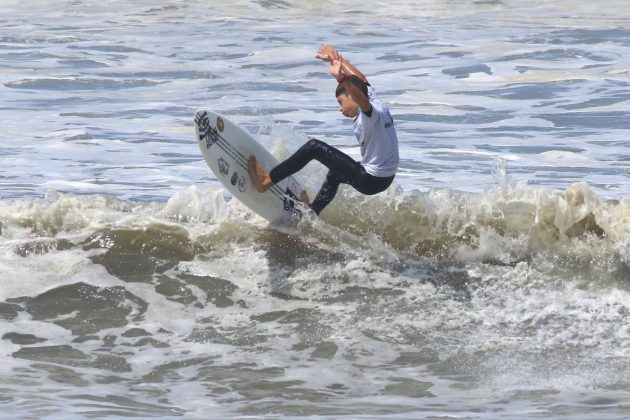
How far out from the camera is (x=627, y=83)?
2178 cm

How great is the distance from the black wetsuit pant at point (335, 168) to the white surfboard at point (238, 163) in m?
0.40

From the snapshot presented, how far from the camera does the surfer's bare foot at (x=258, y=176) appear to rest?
8797 millimetres

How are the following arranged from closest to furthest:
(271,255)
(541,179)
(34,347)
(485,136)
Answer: (34,347), (271,255), (541,179), (485,136)

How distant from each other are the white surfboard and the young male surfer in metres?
0.28

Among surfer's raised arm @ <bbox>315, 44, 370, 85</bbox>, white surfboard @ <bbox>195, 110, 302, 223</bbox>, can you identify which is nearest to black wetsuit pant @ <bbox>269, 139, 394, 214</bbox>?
white surfboard @ <bbox>195, 110, 302, 223</bbox>

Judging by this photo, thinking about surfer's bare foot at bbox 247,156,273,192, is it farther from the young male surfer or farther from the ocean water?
the ocean water

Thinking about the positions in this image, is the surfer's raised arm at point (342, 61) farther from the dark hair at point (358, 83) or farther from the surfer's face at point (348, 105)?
the surfer's face at point (348, 105)

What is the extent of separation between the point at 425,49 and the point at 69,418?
22080 mm

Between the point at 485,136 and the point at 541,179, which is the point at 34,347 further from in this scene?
the point at 485,136

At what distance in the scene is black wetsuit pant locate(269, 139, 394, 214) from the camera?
8312mm

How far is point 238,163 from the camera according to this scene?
8.98m

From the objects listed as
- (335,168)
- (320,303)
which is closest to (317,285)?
(320,303)

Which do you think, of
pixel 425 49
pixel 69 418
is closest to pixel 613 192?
pixel 69 418

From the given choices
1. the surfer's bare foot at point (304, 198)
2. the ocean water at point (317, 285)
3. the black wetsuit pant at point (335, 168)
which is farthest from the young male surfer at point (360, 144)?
the ocean water at point (317, 285)
